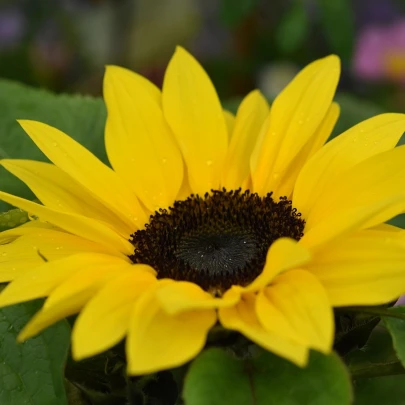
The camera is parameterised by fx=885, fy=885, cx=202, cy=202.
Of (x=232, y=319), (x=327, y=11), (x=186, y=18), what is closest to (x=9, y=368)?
(x=232, y=319)

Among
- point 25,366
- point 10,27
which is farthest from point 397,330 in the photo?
point 10,27

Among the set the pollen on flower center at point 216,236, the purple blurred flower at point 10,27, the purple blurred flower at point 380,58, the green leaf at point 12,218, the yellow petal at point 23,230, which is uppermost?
the yellow petal at point 23,230

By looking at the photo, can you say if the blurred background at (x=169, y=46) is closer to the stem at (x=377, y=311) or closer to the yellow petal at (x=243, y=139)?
the yellow petal at (x=243, y=139)

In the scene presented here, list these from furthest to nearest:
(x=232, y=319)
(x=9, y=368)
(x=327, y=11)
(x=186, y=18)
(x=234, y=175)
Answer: (x=186, y=18), (x=327, y=11), (x=234, y=175), (x=9, y=368), (x=232, y=319)

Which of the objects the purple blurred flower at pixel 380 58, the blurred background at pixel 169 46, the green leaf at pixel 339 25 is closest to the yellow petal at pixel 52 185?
the green leaf at pixel 339 25

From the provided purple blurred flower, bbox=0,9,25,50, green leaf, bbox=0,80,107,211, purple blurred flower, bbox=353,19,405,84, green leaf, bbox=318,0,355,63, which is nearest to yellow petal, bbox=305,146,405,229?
green leaf, bbox=0,80,107,211

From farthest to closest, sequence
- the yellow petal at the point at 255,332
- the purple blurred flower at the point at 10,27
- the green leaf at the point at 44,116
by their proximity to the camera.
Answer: the purple blurred flower at the point at 10,27 → the green leaf at the point at 44,116 → the yellow petal at the point at 255,332

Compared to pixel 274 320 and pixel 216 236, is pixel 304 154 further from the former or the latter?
pixel 274 320

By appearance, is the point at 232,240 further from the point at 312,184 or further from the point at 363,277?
the point at 363,277
